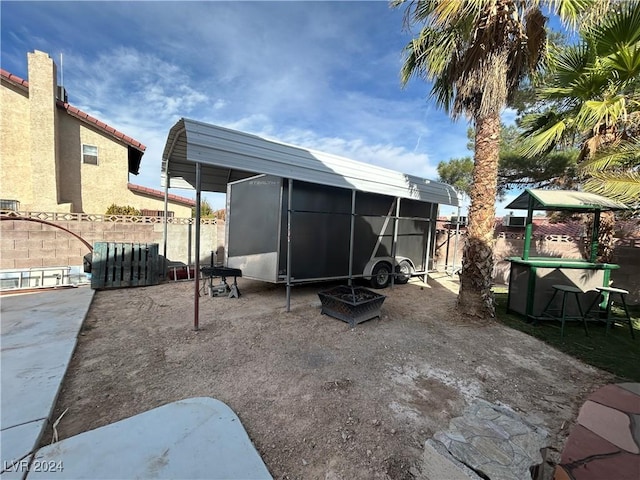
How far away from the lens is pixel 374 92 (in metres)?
9.45

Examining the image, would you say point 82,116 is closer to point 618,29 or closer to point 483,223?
point 483,223

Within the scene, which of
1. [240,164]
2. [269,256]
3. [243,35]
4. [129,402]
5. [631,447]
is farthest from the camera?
[243,35]

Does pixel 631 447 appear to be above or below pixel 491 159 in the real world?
below

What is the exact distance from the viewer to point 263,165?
171 inches

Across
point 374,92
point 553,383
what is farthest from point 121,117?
point 553,383

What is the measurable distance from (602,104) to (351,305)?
17.6 ft

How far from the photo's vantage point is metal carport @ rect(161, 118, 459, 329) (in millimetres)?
3719

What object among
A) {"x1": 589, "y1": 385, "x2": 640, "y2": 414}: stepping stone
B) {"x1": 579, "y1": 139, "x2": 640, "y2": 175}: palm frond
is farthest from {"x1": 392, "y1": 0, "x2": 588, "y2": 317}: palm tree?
{"x1": 589, "y1": 385, "x2": 640, "y2": 414}: stepping stone

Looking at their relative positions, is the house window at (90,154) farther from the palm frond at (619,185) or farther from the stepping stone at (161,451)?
the palm frond at (619,185)

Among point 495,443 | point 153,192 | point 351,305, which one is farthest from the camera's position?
point 153,192

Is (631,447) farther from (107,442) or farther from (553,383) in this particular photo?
(107,442)

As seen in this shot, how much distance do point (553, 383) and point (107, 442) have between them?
4.10 metres

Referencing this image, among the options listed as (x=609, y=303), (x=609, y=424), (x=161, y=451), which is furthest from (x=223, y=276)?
(x=609, y=303)

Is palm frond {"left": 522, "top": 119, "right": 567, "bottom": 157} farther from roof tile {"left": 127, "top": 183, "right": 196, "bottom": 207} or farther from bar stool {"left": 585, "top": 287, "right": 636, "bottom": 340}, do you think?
roof tile {"left": 127, "top": 183, "right": 196, "bottom": 207}
